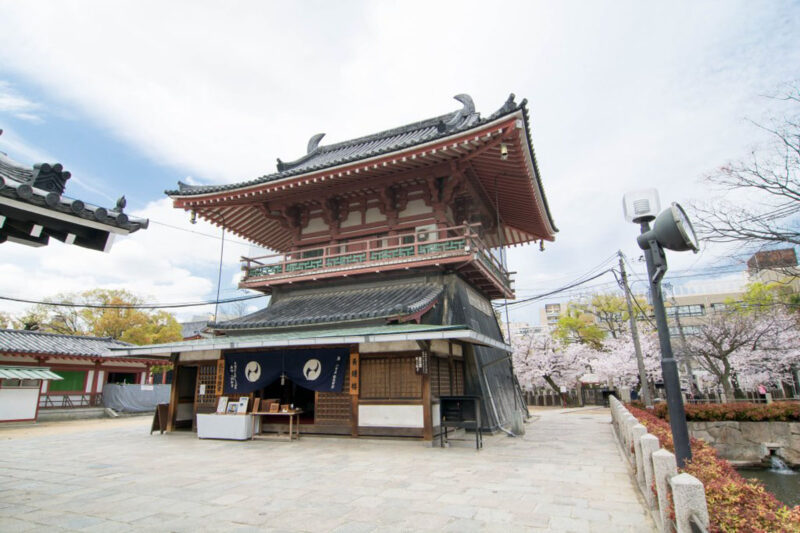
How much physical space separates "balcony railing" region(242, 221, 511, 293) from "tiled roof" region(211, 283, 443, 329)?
0.83m

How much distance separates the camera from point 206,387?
13508 mm

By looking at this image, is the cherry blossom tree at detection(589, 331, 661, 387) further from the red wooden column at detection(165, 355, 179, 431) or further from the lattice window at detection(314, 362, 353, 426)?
the red wooden column at detection(165, 355, 179, 431)

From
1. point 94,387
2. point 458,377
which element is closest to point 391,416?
point 458,377

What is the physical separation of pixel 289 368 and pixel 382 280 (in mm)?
4063

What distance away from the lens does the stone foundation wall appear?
1490 cm

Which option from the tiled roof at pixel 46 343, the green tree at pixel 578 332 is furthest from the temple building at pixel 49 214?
the green tree at pixel 578 332

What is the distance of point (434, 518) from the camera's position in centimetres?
501

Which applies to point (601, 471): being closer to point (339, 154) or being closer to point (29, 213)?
point (29, 213)

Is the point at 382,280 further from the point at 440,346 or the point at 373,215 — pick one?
the point at 440,346

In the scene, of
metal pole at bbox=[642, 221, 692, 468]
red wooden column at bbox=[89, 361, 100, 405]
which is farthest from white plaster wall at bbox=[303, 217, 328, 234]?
red wooden column at bbox=[89, 361, 100, 405]

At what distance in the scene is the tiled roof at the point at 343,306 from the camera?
10938 millimetres

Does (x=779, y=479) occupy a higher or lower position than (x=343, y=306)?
lower

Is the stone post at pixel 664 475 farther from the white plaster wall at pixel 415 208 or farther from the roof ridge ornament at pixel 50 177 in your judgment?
the white plaster wall at pixel 415 208

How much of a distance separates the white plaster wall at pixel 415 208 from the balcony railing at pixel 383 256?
82cm
